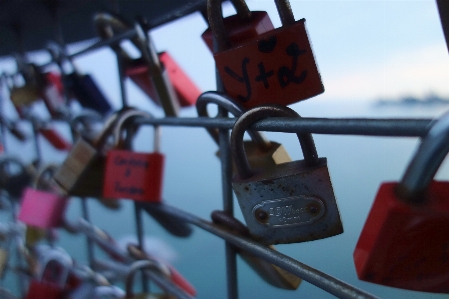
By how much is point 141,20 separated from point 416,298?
0.54 meters

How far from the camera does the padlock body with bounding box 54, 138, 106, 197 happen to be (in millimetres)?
581

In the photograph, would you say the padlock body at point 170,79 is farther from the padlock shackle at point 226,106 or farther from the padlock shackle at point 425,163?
the padlock shackle at point 425,163

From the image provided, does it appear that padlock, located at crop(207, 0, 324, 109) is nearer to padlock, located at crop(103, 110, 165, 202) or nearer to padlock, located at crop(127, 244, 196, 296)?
padlock, located at crop(103, 110, 165, 202)

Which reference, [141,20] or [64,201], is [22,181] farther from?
[141,20]

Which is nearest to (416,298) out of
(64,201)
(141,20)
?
(141,20)

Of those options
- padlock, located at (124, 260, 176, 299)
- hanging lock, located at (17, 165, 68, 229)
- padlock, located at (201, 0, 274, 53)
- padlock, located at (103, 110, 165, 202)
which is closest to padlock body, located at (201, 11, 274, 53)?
padlock, located at (201, 0, 274, 53)

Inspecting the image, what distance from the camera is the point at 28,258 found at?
1.09 metres

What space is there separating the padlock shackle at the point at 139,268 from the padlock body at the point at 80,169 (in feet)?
0.50

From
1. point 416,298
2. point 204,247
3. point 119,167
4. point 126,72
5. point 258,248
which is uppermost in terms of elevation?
point 126,72

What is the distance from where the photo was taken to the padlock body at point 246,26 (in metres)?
0.35

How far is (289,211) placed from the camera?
1.04 feet

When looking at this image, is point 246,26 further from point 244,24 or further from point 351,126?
point 351,126

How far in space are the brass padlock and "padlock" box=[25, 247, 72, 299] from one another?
26 centimetres

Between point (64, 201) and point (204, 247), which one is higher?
point (64, 201)
